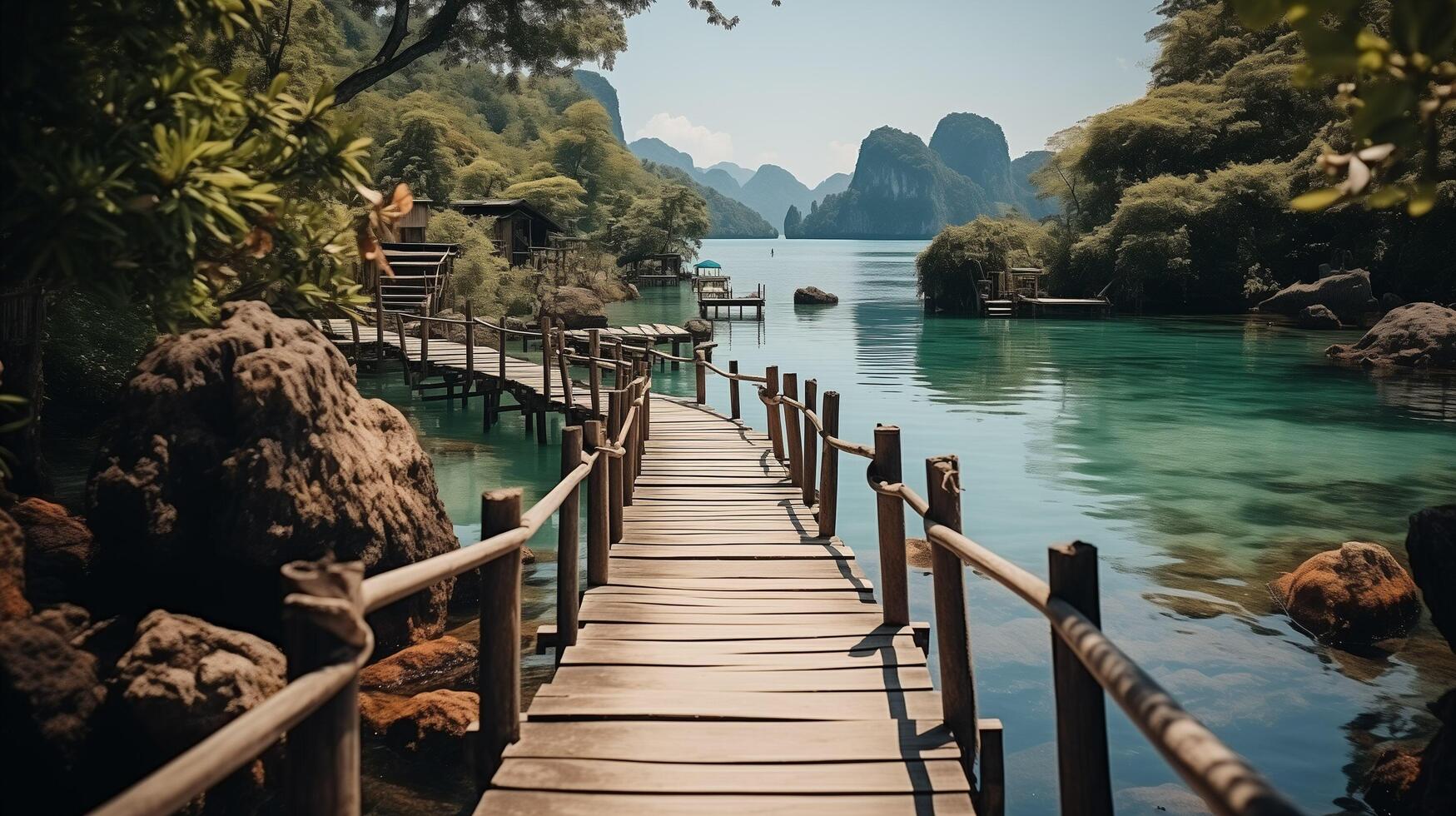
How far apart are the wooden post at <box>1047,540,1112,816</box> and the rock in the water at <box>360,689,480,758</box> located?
4.64m

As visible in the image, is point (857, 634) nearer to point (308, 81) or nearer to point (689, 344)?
point (308, 81)

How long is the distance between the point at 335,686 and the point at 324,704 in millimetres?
75

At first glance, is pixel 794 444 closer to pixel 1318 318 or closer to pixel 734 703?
pixel 734 703

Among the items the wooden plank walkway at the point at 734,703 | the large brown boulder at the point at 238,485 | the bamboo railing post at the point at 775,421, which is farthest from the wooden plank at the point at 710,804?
the bamboo railing post at the point at 775,421

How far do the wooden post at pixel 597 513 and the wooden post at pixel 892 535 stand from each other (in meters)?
1.67

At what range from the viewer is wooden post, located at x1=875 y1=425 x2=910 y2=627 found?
5.41 metres

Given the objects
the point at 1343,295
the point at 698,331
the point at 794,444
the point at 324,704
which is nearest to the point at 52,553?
the point at 794,444

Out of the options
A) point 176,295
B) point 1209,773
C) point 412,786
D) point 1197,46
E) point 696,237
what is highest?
point 1197,46

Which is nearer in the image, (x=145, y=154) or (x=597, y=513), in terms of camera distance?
(x=145, y=154)

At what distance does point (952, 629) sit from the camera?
409 cm

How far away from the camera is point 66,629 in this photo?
19.9 feet

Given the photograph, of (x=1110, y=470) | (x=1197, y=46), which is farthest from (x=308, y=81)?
(x=1197, y=46)

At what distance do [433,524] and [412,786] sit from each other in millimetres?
2953

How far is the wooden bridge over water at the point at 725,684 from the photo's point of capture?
2229 millimetres
